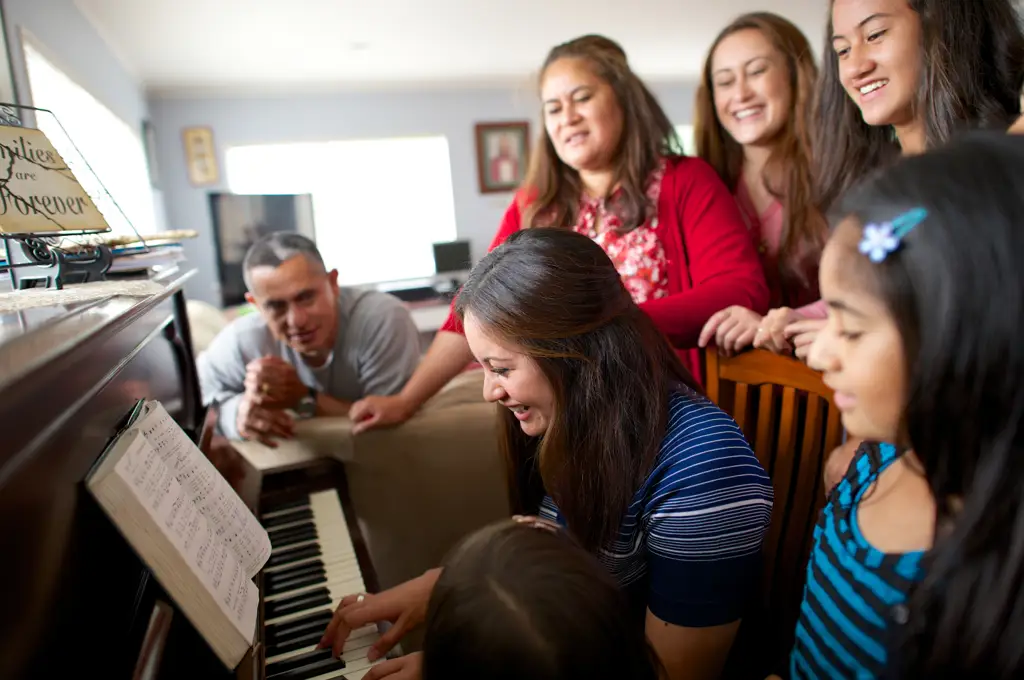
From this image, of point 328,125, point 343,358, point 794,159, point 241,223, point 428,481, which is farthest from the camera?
point 328,125

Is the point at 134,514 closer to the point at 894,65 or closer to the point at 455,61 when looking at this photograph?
the point at 894,65

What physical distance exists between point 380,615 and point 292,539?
416 millimetres

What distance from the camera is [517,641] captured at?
48 centimetres

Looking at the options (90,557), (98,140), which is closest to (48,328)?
(90,557)

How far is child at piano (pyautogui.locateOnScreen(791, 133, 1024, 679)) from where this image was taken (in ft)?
1.63

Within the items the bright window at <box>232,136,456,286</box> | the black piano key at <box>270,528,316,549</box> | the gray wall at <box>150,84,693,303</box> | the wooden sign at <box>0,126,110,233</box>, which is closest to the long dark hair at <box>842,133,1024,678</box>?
the wooden sign at <box>0,126,110,233</box>

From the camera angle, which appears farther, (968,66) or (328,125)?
(328,125)

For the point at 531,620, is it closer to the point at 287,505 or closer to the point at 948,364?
the point at 948,364

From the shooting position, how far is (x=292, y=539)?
4.38 feet

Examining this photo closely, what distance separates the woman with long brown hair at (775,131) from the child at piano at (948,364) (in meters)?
0.97

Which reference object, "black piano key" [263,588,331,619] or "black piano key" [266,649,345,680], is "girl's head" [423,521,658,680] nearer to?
"black piano key" [266,649,345,680]

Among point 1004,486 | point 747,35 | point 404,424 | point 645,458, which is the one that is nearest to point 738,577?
point 645,458

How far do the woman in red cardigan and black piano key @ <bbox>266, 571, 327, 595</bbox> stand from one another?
0.38m

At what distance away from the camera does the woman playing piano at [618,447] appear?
911 mm
